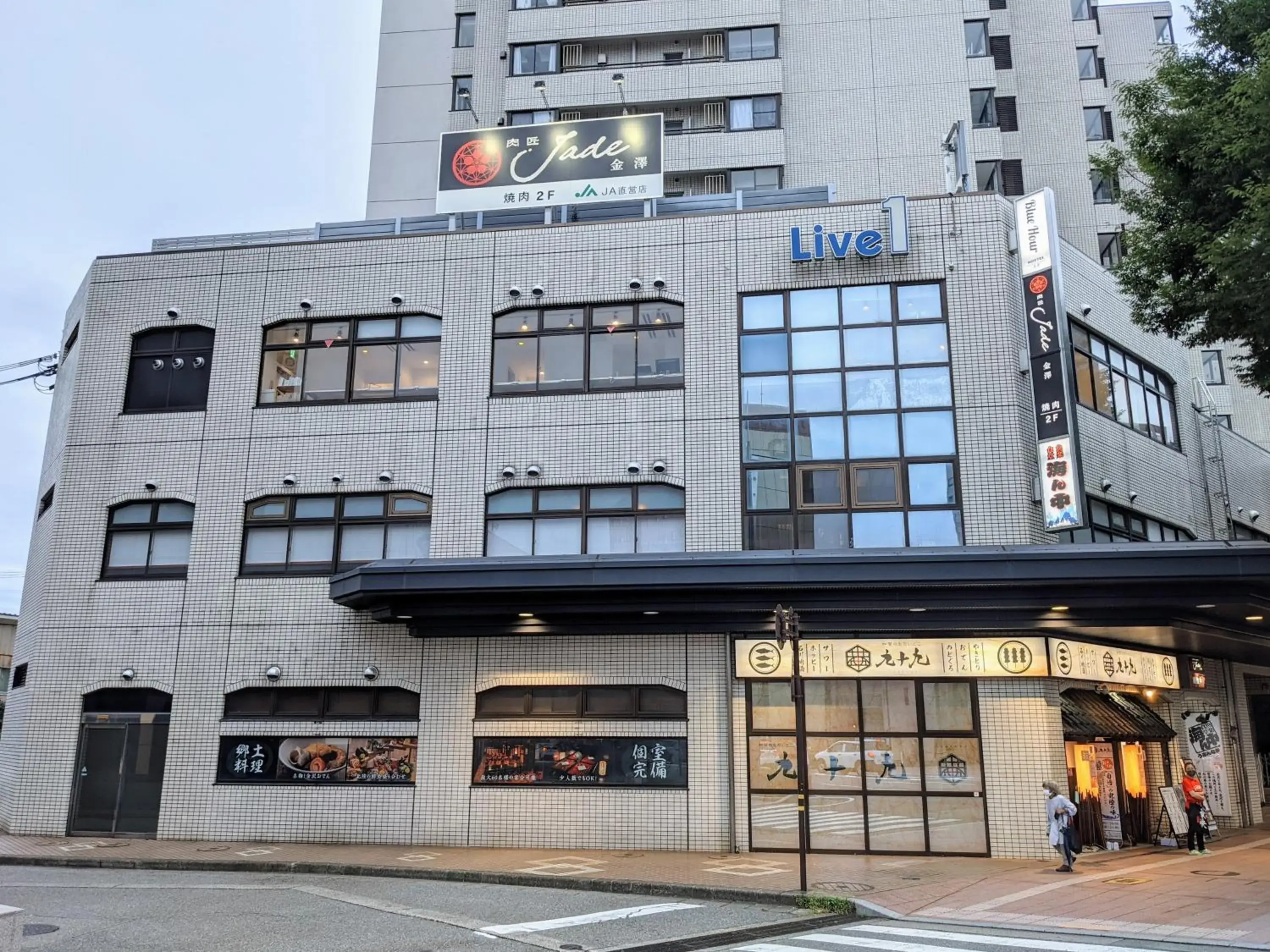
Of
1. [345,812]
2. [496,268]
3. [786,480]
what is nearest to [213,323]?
[496,268]

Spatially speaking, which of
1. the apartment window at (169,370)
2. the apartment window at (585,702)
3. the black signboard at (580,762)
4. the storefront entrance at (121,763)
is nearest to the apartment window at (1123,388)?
the apartment window at (585,702)

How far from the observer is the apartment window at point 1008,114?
121ft

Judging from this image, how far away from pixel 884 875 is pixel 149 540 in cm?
1544

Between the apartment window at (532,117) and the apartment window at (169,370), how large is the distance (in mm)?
16772

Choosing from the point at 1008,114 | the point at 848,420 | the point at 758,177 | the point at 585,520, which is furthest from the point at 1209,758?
the point at 1008,114

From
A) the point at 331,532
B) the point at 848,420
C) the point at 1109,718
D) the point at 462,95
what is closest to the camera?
the point at 1109,718

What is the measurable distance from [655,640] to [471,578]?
3578 mm

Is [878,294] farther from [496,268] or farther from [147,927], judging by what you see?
[147,927]

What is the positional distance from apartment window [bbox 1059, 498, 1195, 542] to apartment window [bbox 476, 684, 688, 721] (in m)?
7.70

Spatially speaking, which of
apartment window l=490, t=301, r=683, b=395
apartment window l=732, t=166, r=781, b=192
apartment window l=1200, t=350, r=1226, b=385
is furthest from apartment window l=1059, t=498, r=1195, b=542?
apartment window l=1200, t=350, r=1226, b=385

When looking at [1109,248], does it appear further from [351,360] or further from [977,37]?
[351,360]

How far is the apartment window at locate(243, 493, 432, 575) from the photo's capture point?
783 inches

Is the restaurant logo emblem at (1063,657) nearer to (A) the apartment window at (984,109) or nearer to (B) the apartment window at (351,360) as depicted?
(B) the apartment window at (351,360)

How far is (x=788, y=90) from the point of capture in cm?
3438
